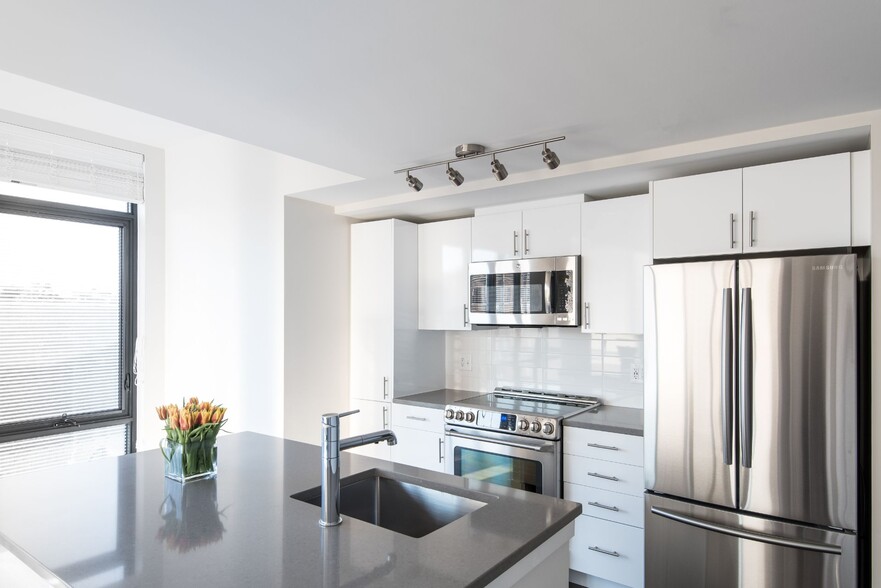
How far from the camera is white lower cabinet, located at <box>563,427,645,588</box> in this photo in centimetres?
281

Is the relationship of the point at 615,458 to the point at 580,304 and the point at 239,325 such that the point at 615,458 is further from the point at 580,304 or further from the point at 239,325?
the point at 239,325

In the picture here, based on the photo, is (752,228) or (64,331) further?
(64,331)

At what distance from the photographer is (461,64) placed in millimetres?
1791

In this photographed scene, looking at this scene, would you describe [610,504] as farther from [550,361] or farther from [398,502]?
[398,502]

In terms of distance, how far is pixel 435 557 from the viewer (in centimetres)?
131

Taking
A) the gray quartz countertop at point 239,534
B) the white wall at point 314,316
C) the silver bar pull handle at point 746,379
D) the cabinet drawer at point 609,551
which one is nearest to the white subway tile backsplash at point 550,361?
the cabinet drawer at point 609,551

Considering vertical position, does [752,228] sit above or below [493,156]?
below

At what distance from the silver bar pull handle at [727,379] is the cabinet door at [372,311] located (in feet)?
7.14

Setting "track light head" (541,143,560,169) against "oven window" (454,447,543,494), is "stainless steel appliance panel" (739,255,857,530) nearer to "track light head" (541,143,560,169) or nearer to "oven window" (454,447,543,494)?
"track light head" (541,143,560,169)

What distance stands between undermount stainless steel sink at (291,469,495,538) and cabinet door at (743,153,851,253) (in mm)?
1798

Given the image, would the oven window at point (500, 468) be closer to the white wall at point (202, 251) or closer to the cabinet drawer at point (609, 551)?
the cabinet drawer at point (609, 551)

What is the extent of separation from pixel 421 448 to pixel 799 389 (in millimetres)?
2292

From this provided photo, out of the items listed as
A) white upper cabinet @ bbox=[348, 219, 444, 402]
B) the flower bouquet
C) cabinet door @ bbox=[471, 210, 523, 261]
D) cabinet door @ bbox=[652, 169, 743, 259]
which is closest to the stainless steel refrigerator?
cabinet door @ bbox=[652, 169, 743, 259]

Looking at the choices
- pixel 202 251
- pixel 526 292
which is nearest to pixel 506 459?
pixel 526 292
